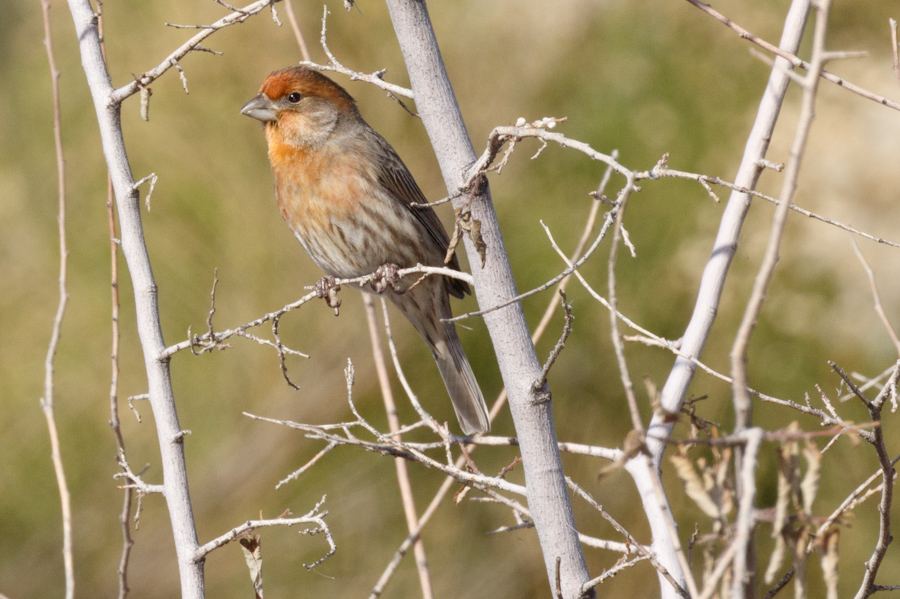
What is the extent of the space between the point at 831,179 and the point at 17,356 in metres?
3.34

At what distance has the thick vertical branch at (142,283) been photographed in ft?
6.05

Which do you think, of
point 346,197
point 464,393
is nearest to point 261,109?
point 346,197

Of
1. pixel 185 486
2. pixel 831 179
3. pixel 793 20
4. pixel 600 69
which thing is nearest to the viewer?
pixel 793 20

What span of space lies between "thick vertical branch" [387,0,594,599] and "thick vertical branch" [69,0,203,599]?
67 centimetres

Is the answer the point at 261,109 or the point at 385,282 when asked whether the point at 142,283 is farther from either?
the point at 261,109

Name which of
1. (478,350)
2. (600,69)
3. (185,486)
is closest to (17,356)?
(478,350)

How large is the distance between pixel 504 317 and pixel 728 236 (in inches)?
18.9

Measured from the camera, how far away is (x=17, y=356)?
3.76m

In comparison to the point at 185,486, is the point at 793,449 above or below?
above

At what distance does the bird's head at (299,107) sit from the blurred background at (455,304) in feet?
0.45

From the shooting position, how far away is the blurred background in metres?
3.07

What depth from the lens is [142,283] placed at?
1.90 meters

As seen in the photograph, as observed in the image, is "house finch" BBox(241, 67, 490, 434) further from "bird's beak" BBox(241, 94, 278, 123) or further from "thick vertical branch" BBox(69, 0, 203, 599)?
"thick vertical branch" BBox(69, 0, 203, 599)

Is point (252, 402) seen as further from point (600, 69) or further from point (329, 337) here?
point (600, 69)
